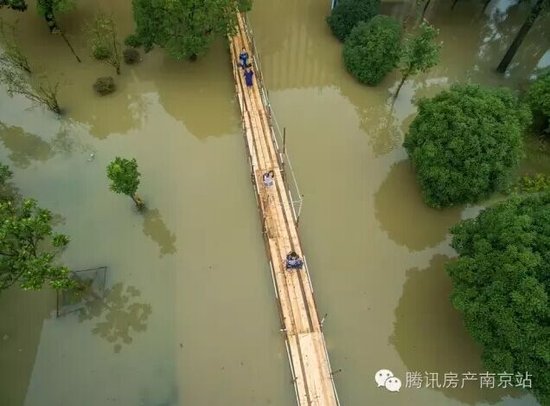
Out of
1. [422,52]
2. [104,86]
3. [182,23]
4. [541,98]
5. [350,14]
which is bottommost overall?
[541,98]

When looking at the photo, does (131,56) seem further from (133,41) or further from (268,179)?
(268,179)

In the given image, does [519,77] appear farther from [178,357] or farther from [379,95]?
[178,357]

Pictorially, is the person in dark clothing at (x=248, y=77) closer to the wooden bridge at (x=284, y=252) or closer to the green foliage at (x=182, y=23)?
the wooden bridge at (x=284, y=252)

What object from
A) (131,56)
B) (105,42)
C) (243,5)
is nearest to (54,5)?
(105,42)

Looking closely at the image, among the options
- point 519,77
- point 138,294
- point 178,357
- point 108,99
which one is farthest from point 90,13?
point 519,77

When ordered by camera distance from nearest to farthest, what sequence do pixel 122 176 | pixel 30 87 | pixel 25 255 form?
pixel 25 255 → pixel 122 176 → pixel 30 87

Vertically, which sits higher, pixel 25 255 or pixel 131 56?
pixel 131 56
